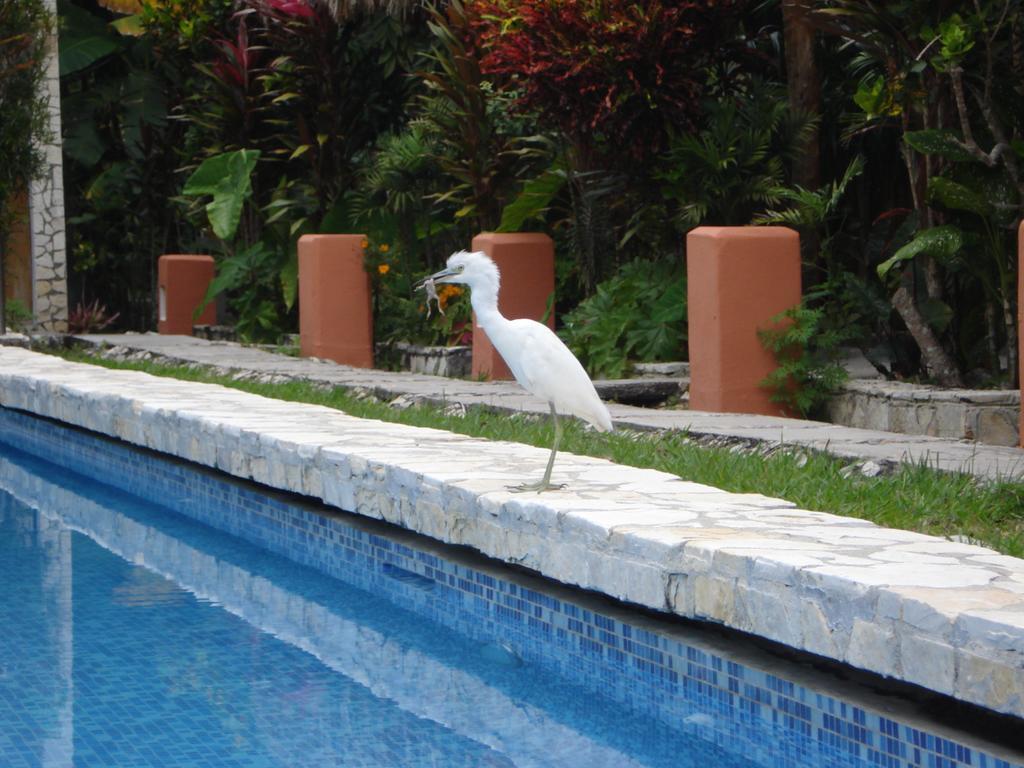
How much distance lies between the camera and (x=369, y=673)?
18.6ft

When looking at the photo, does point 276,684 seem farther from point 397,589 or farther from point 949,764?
point 949,764

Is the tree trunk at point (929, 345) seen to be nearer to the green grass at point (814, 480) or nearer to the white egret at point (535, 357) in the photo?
the green grass at point (814, 480)

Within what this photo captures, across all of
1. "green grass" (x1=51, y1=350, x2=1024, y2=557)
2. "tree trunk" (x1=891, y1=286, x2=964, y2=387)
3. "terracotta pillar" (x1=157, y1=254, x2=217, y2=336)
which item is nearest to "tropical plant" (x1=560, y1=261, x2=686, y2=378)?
"green grass" (x1=51, y1=350, x2=1024, y2=557)

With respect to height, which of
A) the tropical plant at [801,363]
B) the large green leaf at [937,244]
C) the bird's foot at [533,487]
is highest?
the large green leaf at [937,244]

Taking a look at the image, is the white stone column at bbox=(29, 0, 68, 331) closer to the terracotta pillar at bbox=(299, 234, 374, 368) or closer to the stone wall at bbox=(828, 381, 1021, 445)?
the terracotta pillar at bbox=(299, 234, 374, 368)

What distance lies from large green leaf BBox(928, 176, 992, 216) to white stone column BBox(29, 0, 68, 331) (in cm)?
1255

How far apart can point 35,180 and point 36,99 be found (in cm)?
98

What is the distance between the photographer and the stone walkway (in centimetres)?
697

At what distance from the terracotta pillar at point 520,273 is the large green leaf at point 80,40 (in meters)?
9.64

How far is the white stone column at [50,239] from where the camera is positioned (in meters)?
18.4

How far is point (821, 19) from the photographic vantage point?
31.4 feet

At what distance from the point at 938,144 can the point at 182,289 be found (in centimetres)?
1179

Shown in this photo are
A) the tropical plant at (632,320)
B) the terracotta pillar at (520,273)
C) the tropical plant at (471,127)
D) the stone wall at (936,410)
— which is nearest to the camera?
the stone wall at (936,410)

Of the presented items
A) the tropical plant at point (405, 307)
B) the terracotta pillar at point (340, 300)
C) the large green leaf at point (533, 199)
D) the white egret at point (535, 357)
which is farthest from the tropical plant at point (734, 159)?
the white egret at point (535, 357)
